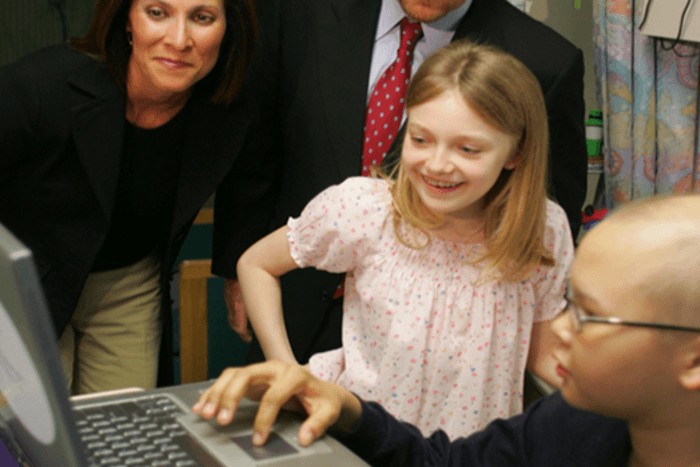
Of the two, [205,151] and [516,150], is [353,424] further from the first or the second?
[205,151]

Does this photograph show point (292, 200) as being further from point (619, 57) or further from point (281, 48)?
point (619, 57)

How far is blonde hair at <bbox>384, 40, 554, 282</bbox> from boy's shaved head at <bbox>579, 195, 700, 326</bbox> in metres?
0.51

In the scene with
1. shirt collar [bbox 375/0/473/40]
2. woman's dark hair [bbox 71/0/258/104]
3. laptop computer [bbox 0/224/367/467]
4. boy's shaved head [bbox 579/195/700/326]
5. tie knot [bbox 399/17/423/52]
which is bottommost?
laptop computer [bbox 0/224/367/467]

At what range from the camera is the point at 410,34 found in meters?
1.52

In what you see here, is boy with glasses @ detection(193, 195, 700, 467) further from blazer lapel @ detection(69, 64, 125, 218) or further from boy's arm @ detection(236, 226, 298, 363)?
blazer lapel @ detection(69, 64, 125, 218)

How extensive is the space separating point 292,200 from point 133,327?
578 millimetres

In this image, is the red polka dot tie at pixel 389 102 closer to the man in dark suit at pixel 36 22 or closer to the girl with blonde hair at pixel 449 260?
the girl with blonde hair at pixel 449 260

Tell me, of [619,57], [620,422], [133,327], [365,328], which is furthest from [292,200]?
[619,57]

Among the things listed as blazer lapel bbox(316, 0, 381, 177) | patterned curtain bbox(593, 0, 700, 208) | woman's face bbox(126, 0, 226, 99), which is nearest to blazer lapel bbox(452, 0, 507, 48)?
blazer lapel bbox(316, 0, 381, 177)

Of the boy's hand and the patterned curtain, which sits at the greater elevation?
the patterned curtain

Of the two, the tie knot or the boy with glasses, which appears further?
the tie knot

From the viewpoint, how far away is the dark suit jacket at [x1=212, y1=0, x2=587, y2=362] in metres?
1.52

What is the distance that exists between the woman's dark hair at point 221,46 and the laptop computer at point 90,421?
88 cm

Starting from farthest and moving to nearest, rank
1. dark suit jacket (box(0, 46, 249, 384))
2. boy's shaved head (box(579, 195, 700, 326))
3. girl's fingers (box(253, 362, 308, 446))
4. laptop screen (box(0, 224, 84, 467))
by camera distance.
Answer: dark suit jacket (box(0, 46, 249, 384))
girl's fingers (box(253, 362, 308, 446))
boy's shaved head (box(579, 195, 700, 326))
laptop screen (box(0, 224, 84, 467))
